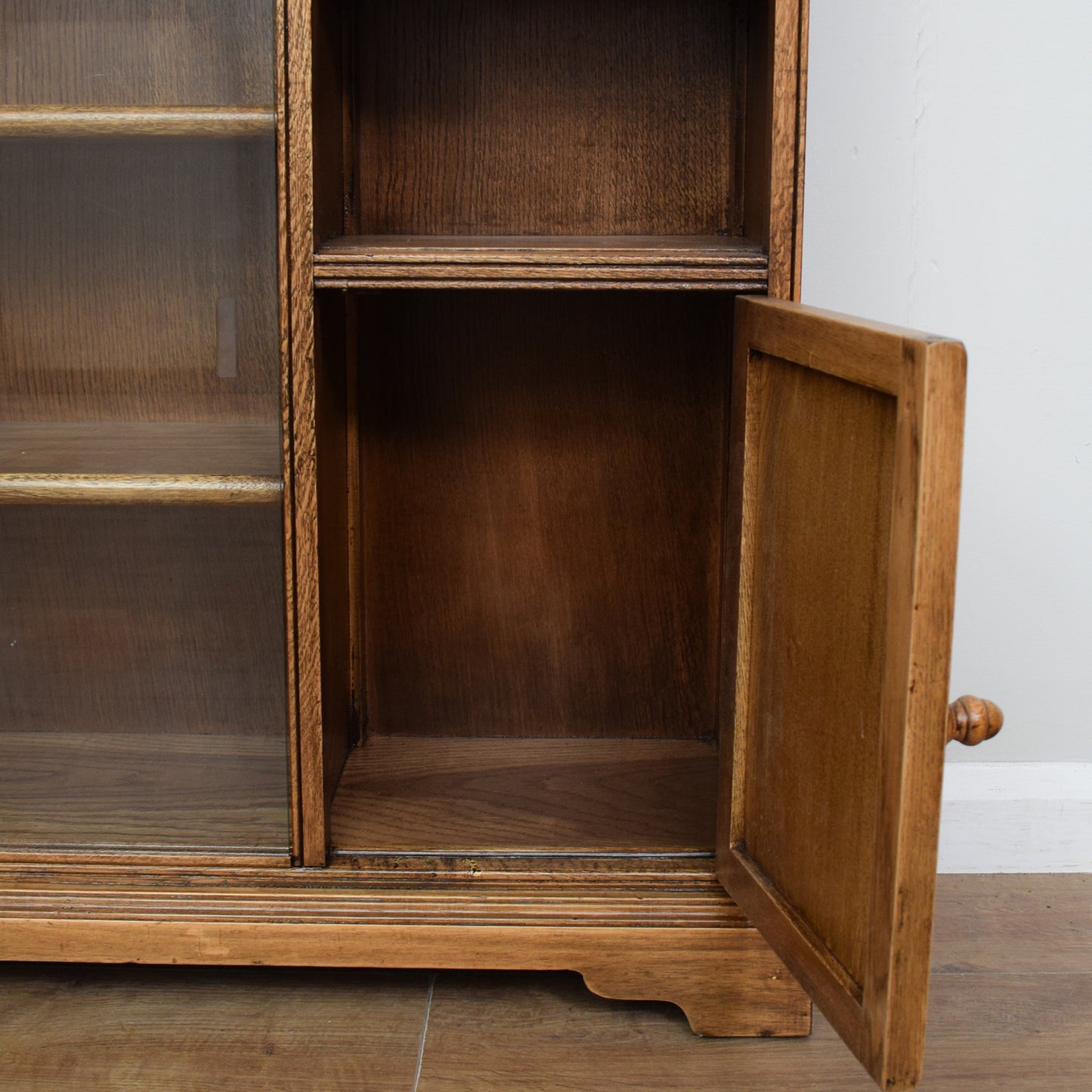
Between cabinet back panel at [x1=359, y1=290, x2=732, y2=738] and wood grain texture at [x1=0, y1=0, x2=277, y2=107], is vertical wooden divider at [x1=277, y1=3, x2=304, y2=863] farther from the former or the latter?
cabinet back panel at [x1=359, y1=290, x2=732, y2=738]

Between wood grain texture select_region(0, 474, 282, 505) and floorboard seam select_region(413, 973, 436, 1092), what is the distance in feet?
1.70

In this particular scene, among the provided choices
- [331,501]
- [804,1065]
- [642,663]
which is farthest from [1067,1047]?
[331,501]

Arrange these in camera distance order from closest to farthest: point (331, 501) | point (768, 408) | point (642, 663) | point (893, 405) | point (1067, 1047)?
point (893, 405) < point (768, 408) < point (1067, 1047) < point (331, 501) < point (642, 663)

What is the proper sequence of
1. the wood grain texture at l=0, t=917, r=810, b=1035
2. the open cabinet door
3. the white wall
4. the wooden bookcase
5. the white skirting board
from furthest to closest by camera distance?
the white skirting board
the white wall
the wood grain texture at l=0, t=917, r=810, b=1035
the wooden bookcase
the open cabinet door

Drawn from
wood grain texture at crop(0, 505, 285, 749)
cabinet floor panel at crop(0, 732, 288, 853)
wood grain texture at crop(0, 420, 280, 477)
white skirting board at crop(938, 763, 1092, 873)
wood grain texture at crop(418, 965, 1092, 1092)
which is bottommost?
wood grain texture at crop(418, 965, 1092, 1092)

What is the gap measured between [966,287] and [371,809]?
0.91 m

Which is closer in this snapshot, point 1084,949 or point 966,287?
point 1084,949

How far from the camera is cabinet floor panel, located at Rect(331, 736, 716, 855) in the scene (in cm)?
129

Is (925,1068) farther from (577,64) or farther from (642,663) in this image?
(577,64)

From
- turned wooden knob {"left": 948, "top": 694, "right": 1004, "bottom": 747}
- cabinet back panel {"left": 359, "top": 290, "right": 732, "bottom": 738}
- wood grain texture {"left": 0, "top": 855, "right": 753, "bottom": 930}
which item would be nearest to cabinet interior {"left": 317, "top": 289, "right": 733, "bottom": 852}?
cabinet back panel {"left": 359, "top": 290, "right": 732, "bottom": 738}

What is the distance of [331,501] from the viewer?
1.32 m

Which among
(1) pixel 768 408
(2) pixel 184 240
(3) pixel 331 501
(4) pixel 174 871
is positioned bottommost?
(4) pixel 174 871

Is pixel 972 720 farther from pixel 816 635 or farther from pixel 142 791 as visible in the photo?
pixel 142 791

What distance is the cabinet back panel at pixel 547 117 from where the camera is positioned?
56.1 inches
